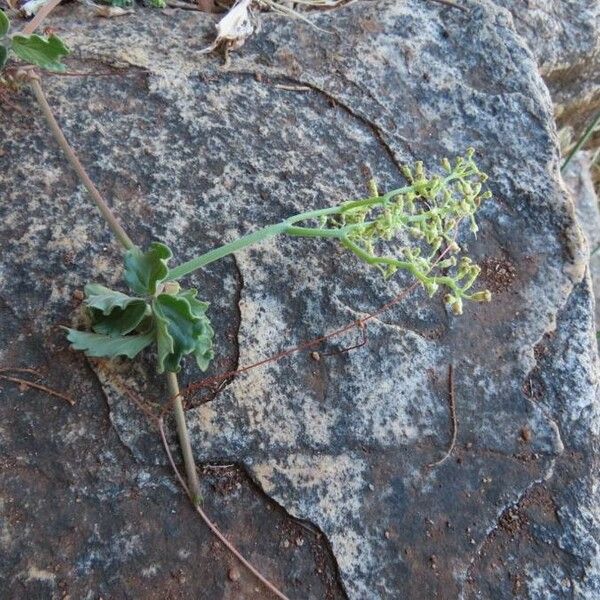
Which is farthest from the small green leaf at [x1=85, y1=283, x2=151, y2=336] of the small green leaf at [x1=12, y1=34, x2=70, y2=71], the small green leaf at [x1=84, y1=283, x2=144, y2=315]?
the small green leaf at [x1=12, y1=34, x2=70, y2=71]

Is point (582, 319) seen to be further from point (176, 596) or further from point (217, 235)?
point (176, 596)

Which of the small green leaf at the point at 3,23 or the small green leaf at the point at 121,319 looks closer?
the small green leaf at the point at 121,319

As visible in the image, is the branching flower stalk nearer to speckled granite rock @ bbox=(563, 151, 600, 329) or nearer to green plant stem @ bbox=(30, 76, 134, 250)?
green plant stem @ bbox=(30, 76, 134, 250)

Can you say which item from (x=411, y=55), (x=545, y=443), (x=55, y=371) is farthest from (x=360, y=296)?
(x=411, y=55)

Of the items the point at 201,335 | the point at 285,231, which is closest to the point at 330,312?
the point at 285,231

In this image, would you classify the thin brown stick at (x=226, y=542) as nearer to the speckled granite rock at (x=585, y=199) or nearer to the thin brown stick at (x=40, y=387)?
the thin brown stick at (x=40, y=387)

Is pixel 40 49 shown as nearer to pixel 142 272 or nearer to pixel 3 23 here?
pixel 3 23

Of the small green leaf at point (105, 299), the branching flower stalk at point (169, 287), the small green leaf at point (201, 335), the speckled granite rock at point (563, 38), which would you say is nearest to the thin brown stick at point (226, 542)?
the branching flower stalk at point (169, 287)
